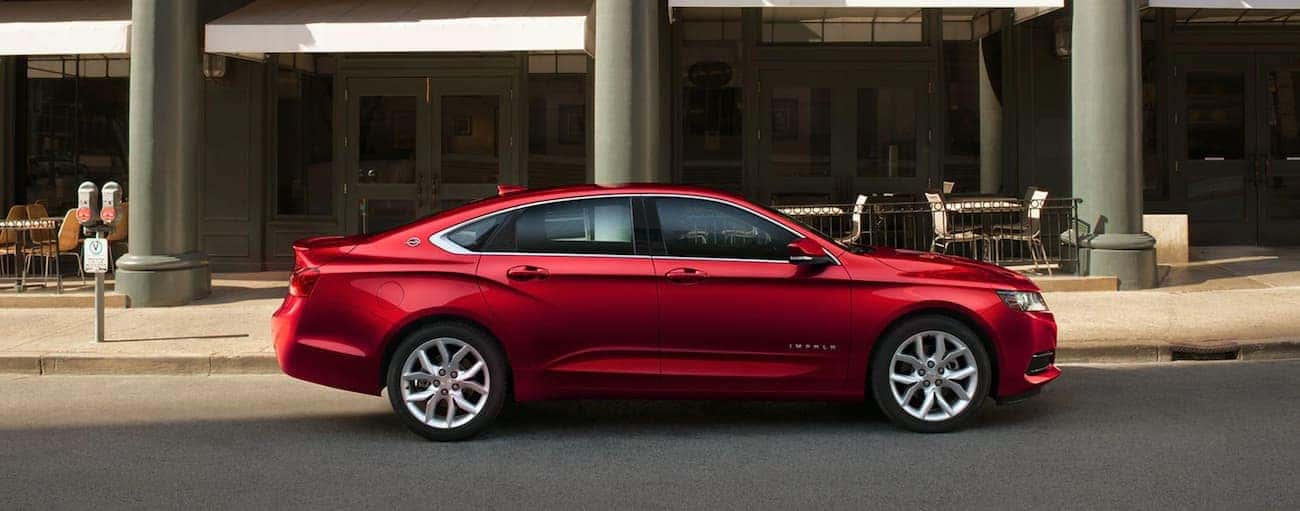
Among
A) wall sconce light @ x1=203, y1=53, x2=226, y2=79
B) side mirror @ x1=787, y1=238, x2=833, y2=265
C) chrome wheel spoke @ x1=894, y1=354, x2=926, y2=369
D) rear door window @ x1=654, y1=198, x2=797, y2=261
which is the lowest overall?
chrome wheel spoke @ x1=894, y1=354, x2=926, y2=369

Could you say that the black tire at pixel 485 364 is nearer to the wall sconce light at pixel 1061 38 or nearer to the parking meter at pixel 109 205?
the parking meter at pixel 109 205

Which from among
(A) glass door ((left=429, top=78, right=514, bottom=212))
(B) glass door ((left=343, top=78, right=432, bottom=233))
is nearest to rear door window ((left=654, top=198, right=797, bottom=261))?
(A) glass door ((left=429, top=78, right=514, bottom=212))

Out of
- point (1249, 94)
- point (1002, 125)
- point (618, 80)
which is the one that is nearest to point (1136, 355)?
point (618, 80)

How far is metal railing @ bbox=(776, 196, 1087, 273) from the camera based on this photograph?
1425 centimetres

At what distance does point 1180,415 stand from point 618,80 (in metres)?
7.00

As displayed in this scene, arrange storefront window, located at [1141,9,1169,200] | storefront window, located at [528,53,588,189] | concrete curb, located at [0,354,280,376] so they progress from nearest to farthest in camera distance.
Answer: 1. concrete curb, located at [0,354,280,376]
2. storefront window, located at [528,53,588,189]
3. storefront window, located at [1141,9,1169,200]

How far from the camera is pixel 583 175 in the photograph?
16422mm

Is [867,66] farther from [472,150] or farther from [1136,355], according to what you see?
[1136,355]

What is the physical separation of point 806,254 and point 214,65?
10.8 m

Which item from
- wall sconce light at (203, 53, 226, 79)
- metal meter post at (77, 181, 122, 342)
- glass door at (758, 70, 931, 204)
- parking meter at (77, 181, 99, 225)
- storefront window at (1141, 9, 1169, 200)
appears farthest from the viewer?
storefront window at (1141, 9, 1169, 200)

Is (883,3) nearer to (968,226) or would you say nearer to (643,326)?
(968,226)

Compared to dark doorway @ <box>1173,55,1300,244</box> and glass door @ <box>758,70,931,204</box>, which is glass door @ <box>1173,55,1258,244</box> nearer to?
dark doorway @ <box>1173,55,1300,244</box>

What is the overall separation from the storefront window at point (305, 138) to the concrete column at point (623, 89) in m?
5.01

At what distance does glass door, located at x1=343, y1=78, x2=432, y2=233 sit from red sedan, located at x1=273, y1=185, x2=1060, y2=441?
940 centimetres
